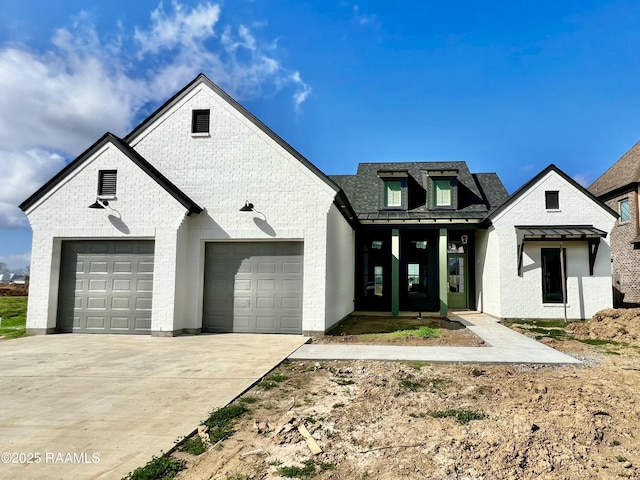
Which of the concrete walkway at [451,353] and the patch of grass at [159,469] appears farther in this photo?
the concrete walkway at [451,353]

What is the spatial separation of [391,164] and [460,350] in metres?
13.4

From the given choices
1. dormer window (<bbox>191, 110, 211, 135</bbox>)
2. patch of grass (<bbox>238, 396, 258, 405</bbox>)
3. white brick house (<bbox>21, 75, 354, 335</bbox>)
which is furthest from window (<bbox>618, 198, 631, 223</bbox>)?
Result: patch of grass (<bbox>238, 396, 258, 405</bbox>)

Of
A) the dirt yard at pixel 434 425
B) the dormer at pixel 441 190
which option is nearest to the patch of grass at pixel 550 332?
the dirt yard at pixel 434 425

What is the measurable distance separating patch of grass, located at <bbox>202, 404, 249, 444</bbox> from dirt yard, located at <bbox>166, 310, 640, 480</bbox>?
0.32 ft

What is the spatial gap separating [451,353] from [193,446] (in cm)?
579

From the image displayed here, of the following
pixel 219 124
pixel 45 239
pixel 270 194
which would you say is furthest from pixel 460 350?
pixel 45 239

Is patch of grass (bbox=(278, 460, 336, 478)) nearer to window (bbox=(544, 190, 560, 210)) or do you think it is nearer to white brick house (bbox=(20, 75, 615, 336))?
white brick house (bbox=(20, 75, 615, 336))

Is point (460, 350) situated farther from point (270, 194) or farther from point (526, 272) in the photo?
point (526, 272)

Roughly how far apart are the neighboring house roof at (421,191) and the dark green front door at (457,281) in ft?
8.53

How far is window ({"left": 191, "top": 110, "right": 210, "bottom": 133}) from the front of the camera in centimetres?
1138

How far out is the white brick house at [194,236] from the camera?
10539mm

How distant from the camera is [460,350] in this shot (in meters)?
8.27

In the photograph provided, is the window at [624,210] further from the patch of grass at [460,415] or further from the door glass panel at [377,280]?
the patch of grass at [460,415]

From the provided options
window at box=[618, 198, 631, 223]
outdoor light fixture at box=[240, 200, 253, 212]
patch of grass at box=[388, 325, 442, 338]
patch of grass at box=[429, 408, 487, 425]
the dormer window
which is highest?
the dormer window
